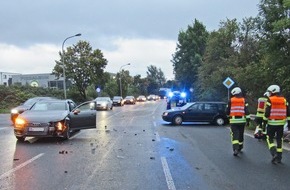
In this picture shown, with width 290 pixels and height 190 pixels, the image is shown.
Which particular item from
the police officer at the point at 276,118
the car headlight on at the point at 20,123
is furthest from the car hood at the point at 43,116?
the police officer at the point at 276,118

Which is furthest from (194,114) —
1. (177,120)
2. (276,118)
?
(276,118)

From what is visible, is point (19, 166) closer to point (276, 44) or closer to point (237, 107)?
point (237, 107)

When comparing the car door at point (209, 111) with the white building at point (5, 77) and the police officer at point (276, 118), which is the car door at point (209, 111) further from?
the white building at point (5, 77)

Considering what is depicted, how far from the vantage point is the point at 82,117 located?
15797 millimetres

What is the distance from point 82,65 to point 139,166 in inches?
1953

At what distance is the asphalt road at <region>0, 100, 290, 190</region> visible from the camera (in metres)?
7.36

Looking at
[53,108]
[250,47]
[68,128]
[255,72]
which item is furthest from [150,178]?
[250,47]

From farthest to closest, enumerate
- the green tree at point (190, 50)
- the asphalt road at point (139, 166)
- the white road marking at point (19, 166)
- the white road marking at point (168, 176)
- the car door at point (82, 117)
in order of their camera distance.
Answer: the green tree at point (190, 50) < the car door at point (82, 117) < the white road marking at point (19, 166) < the asphalt road at point (139, 166) < the white road marking at point (168, 176)

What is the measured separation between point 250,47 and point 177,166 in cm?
2863

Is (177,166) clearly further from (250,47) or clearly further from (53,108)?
(250,47)

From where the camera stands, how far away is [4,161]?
1001 cm

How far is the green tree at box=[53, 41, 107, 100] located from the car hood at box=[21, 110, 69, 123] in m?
43.1

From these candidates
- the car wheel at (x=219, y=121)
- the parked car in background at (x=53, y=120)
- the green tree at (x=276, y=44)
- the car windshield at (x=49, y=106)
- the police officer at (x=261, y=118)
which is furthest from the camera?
the car wheel at (x=219, y=121)

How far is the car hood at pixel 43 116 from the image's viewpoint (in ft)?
45.6
